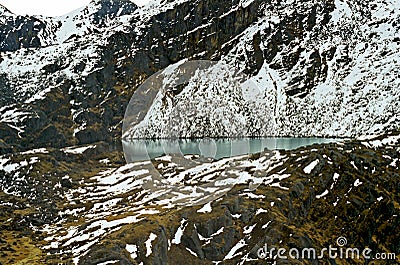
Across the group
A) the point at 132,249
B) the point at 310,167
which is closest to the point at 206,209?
the point at 132,249

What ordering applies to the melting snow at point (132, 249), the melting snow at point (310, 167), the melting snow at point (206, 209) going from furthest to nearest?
the melting snow at point (310, 167) → the melting snow at point (206, 209) → the melting snow at point (132, 249)

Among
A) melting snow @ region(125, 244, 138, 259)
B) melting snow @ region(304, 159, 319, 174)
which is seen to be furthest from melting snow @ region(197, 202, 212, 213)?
melting snow @ region(304, 159, 319, 174)

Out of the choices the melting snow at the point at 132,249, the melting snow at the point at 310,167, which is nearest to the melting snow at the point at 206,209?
the melting snow at the point at 132,249

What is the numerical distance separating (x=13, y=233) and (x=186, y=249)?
48085 millimetres

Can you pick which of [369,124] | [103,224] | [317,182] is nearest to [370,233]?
[317,182]

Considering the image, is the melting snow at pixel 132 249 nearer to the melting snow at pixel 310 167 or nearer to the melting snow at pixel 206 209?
the melting snow at pixel 206 209

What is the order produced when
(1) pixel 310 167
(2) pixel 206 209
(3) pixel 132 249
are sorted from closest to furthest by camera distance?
(3) pixel 132 249
(2) pixel 206 209
(1) pixel 310 167

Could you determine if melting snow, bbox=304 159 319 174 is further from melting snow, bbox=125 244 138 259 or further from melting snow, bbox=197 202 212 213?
melting snow, bbox=125 244 138 259

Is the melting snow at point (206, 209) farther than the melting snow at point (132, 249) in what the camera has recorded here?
Yes

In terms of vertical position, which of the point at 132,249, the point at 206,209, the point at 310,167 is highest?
the point at 310,167

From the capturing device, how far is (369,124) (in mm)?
198250

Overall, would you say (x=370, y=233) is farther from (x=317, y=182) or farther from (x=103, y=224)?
(x=103, y=224)

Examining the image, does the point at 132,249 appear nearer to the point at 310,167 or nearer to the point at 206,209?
the point at 206,209

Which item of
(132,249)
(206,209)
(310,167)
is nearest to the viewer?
(132,249)
